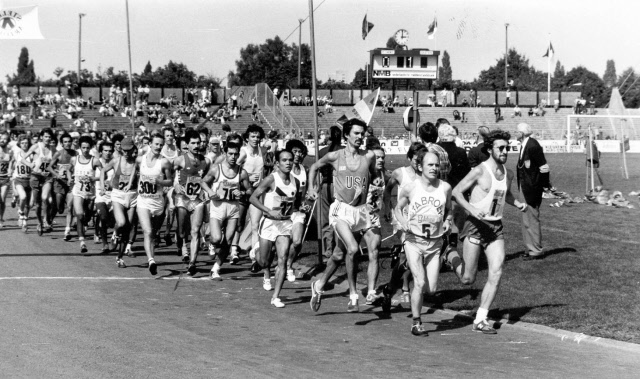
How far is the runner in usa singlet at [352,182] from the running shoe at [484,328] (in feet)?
7.33

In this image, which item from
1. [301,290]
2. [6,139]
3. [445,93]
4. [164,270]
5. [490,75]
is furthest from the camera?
[490,75]

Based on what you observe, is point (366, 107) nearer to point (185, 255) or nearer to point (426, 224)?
point (185, 255)

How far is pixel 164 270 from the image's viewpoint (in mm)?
14859

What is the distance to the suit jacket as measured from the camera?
603 inches

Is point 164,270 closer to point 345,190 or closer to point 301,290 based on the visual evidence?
point 301,290

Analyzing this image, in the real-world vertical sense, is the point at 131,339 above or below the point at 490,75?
below

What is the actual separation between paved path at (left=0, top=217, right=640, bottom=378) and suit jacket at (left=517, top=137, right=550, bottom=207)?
14.9ft

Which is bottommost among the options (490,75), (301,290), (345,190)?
(301,290)

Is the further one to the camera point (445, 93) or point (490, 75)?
point (490, 75)

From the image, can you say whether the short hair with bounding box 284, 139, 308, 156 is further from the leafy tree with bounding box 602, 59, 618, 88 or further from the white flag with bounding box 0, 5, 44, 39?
the leafy tree with bounding box 602, 59, 618, 88

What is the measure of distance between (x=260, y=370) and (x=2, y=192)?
1599 cm

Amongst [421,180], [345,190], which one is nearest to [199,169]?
[345,190]

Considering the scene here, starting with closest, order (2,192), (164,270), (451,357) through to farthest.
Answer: (451,357)
(164,270)
(2,192)

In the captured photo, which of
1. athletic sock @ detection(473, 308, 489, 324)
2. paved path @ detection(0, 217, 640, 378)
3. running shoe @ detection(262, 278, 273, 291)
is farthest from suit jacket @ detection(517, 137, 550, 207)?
athletic sock @ detection(473, 308, 489, 324)
